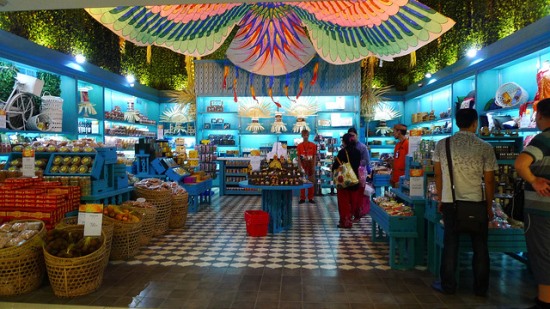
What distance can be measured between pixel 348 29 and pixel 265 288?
4413 mm

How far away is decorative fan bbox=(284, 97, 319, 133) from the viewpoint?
11.3 metres

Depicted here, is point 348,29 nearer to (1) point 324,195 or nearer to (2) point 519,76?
(2) point 519,76

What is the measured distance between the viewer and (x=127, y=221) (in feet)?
14.9

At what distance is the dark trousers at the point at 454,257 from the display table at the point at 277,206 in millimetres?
2707

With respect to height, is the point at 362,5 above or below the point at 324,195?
above

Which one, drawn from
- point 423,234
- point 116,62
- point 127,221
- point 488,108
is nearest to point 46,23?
point 116,62

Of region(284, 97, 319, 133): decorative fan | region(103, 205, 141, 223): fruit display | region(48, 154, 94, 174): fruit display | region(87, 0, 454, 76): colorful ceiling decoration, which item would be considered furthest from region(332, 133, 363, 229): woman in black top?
region(284, 97, 319, 133): decorative fan

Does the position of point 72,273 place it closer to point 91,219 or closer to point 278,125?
point 91,219

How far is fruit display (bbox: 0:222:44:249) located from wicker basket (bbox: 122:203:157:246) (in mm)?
1323

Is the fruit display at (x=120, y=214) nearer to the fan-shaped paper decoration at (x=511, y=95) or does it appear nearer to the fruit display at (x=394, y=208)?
the fruit display at (x=394, y=208)

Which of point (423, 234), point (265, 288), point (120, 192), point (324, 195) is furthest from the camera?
point (324, 195)

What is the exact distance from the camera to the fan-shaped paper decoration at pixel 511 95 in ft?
19.1

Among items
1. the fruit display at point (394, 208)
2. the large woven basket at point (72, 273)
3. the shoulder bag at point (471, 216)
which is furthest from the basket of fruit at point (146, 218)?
the shoulder bag at point (471, 216)

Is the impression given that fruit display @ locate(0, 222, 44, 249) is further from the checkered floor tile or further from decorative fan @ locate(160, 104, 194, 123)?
decorative fan @ locate(160, 104, 194, 123)
